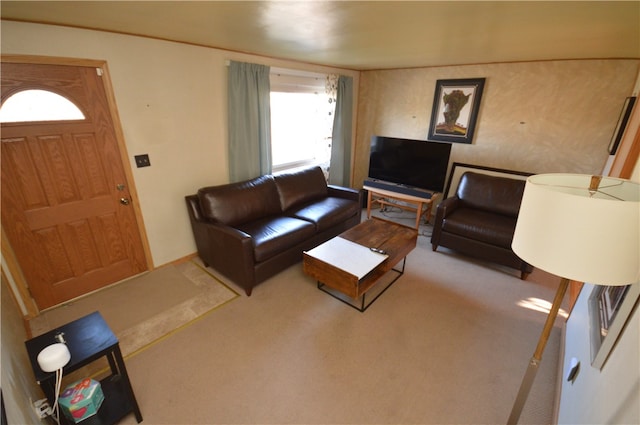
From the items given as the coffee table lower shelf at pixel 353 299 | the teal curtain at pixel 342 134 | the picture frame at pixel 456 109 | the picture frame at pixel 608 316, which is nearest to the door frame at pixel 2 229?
the coffee table lower shelf at pixel 353 299

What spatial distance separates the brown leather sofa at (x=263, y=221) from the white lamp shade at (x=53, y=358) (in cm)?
132

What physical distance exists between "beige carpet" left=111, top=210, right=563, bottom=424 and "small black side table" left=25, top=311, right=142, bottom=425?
0.34 feet

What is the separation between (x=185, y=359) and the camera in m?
1.98

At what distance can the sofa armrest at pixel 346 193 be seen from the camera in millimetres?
3803

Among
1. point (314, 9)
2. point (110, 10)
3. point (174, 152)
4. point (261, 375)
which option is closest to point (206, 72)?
point (174, 152)

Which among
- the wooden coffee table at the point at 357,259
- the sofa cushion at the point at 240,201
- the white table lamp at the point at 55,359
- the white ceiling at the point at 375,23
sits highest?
the white ceiling at the point at 375,23

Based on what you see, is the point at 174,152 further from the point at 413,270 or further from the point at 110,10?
the point at 413,270

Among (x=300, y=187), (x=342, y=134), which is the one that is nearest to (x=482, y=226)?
(x=300, y=187)

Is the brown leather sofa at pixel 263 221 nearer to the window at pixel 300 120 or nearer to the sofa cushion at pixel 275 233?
the sofa cushion at pixel 275 233

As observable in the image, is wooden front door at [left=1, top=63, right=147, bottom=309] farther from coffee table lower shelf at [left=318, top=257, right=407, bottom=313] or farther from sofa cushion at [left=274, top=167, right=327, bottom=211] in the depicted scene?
coffee table lower shelf at [left=318, top=257, right=407, bottom=313]

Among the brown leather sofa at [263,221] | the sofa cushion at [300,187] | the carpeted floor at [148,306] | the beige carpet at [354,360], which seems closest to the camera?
the beige carpet at [354,360]

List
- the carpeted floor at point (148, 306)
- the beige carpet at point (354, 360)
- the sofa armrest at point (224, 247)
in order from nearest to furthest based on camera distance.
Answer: the beige carpet at point (354, 360), the carpeted floor at point (148, 306), the sofa armrest at point (224, 247)

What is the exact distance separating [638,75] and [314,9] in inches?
138

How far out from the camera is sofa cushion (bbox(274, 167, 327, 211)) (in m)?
3.51
